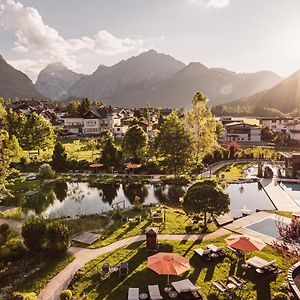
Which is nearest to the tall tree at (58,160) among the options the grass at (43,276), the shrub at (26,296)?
the grass at (43,276)

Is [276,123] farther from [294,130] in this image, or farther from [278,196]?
[278,196]

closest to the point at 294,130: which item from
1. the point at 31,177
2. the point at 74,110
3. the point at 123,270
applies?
the point at 31,177

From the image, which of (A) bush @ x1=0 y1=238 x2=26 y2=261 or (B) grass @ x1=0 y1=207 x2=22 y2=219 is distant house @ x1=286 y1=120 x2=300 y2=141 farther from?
(A) bush @ x1=0 y1=238 x2=26 y2=261

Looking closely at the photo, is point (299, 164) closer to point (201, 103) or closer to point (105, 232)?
point (201, 103)

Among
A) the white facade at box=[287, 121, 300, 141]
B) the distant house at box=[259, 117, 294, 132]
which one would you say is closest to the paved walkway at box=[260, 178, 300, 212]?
the white facade at box=[287, 121, 300, 141]

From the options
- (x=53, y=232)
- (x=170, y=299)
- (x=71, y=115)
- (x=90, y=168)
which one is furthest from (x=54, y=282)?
(x=71, y=115)
